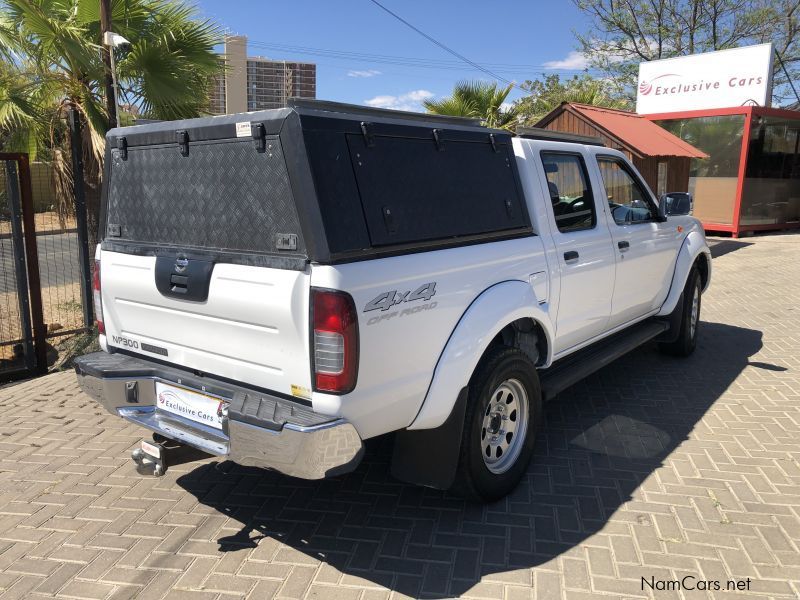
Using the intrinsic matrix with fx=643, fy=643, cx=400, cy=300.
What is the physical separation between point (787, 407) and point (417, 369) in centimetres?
377

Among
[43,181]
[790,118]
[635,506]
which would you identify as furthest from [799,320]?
[790,118]

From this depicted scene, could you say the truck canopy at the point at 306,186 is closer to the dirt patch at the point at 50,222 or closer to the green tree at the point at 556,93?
the dirt patch at the point at 50,222

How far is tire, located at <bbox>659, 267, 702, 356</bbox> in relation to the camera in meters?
6.09

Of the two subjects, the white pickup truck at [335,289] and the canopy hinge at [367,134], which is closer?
the white pickup truck at [335,289]

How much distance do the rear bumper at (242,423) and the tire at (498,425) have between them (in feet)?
2.70

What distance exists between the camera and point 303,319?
268 cm

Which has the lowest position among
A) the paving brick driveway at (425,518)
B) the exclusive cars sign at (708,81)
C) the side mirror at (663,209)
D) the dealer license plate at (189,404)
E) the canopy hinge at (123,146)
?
the paving brick driveway at (425,518)

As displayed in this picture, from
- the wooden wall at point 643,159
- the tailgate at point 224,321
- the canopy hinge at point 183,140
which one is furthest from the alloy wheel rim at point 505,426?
the wooden wall at point 643,159

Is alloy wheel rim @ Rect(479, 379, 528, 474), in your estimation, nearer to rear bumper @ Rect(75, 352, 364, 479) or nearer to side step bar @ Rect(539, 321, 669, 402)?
side step bar @ Rect(539, 321, 669, 402)

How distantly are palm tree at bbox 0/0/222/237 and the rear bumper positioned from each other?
188 inches

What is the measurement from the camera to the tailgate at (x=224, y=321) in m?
2.73

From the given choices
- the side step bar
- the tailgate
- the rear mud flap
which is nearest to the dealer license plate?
Answer: the tailgate

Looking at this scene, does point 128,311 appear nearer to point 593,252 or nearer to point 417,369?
point 417,369

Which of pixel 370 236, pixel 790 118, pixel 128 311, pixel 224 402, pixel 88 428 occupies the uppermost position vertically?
pixel 790 118
